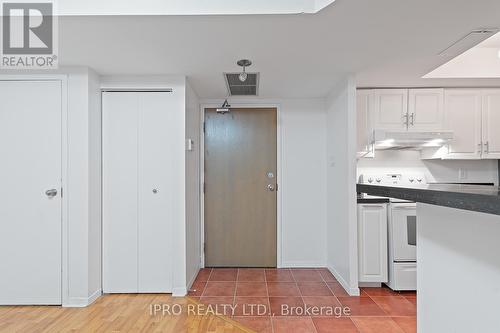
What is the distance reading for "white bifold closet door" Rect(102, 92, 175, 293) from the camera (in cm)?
291

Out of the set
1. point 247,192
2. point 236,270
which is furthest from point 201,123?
point 236,270

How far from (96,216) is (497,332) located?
294 cm

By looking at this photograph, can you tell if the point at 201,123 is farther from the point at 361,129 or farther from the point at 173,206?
the point at 361,129

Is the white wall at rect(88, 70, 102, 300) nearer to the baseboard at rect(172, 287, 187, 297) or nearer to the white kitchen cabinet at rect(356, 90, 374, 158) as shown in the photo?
the baseboard at rect(172, 287, 187, 297)

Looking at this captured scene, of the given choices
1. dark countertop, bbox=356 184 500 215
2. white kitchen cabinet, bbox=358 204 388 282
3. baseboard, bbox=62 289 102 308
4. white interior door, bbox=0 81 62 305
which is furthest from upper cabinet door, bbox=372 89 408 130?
baseboard, bbox=62 289 102 308

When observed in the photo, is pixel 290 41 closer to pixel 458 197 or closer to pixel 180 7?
pixel 180 7

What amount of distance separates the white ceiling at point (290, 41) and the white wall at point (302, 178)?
749mm

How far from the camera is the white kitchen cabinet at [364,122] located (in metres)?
3.34

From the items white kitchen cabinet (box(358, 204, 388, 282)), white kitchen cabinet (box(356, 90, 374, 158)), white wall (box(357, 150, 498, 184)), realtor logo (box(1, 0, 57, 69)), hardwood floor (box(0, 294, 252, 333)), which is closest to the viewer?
realtor logo (box(1, 0, 57, 69))

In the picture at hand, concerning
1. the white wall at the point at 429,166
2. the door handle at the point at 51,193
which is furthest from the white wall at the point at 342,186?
the door handle at the point at 51,193

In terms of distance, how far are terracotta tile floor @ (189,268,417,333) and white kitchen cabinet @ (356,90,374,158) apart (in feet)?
4.93

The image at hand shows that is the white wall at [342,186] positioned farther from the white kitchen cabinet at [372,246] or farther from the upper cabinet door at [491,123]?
the upper cabinet door at [491,123]

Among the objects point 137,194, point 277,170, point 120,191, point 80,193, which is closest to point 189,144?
point 137,194

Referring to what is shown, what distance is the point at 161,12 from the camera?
188 centimetres
